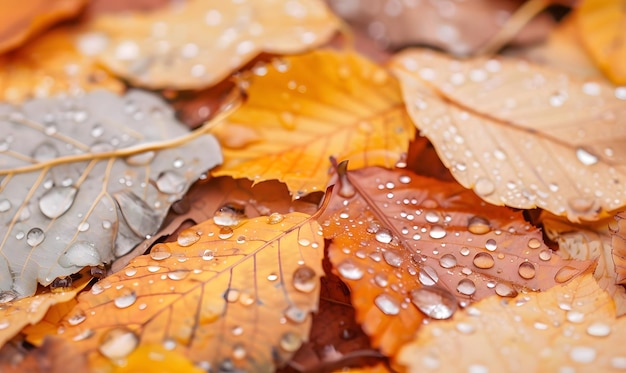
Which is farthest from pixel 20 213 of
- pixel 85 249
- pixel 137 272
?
pixel 137 272

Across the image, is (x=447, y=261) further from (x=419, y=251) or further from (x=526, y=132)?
(x=526, y=132)

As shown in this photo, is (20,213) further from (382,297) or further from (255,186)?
(382,297)

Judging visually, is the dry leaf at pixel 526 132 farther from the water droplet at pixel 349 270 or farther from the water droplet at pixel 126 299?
the water droplet at pixel 126 299

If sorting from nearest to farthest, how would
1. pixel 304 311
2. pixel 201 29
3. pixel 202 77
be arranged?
pixel 304 311 < pixel 202 77 < pixel 201 29

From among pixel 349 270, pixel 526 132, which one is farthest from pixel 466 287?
pixel 526 132

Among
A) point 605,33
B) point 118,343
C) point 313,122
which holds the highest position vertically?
point 605,33

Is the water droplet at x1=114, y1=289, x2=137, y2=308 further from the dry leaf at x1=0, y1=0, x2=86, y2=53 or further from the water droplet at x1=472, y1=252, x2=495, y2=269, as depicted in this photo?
the dry leaf at x1=0, y1=0, x2=86, y2=53

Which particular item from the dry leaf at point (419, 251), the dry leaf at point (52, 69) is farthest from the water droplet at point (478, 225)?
the dry leaf at point (52, 69)
